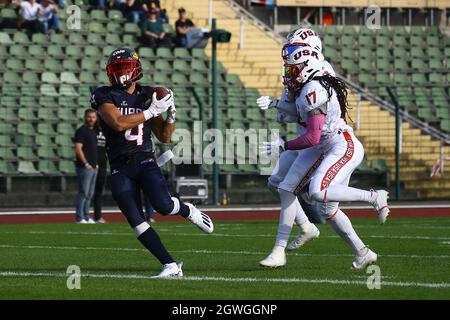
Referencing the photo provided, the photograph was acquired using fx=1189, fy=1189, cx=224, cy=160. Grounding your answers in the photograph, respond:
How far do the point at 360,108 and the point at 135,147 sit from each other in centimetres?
1726

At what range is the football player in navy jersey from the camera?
9172 millimetres

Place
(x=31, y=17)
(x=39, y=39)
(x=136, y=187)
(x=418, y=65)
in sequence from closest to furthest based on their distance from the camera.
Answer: (x=136, y=187) < (x=39, y=39) < (x=31, y=17) < (x=418, y=65)

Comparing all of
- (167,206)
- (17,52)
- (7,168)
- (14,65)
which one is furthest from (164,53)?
(167,206)

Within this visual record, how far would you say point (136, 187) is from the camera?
9.30m

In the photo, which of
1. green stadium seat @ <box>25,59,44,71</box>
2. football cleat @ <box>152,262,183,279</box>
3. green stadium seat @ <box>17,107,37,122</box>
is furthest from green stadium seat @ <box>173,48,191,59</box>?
football cleat @ <box>152,262,183,279</box>

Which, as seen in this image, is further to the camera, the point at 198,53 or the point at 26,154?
the point at 198,53

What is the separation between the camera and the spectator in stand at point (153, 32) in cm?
2616

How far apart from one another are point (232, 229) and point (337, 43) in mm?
13990

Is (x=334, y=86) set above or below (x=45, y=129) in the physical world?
above

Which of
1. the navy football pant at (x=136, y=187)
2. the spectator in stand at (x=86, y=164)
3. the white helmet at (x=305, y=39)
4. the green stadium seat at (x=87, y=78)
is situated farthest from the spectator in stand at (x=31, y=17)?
the navy football pant at (x=136, y=187)

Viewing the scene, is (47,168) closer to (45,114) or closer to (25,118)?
(25,118)
